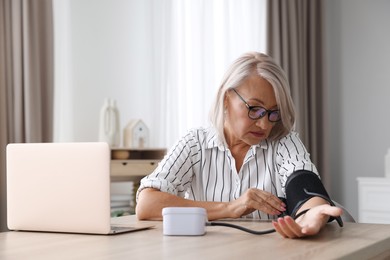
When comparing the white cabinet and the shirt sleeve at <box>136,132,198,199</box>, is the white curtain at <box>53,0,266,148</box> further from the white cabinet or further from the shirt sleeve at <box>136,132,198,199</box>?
the shirt sleeve at <box>136,132,198,199</box>

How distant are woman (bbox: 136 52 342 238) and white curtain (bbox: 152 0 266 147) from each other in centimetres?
213

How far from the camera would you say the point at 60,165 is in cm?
185

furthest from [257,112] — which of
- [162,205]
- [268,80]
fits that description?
[162,205]

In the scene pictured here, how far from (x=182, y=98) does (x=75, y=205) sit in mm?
2913

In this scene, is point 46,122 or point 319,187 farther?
point 46,122

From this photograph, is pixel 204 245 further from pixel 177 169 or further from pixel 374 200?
pixel 374 200

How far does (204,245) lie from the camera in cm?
163

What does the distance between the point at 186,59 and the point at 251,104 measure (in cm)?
240

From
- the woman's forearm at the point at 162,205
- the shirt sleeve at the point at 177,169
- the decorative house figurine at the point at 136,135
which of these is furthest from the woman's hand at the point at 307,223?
the decorative house figurine at the point at 136,135

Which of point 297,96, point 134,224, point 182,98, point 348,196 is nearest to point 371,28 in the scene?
point 297,96

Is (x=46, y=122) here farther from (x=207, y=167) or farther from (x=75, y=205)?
(x=75, y=205)

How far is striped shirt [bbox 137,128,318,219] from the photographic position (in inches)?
97.3

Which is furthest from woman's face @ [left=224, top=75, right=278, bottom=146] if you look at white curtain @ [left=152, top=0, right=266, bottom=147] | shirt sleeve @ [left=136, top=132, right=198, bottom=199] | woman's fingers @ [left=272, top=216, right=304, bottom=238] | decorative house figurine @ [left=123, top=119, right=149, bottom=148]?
white curtain @ [left=152, top=0, right=266, bottom=147]

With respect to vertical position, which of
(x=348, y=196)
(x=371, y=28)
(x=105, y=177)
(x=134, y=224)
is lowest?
(x=348, y=196)
